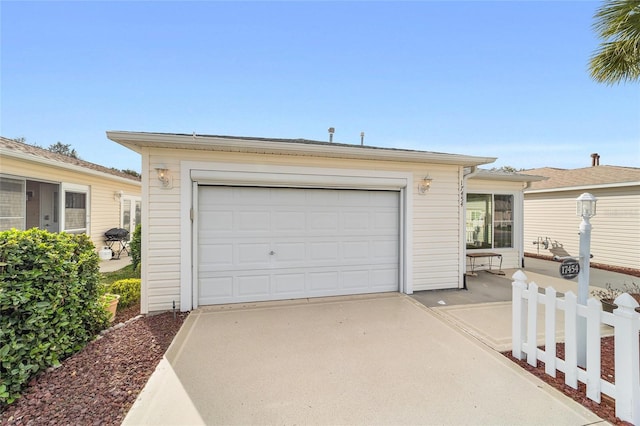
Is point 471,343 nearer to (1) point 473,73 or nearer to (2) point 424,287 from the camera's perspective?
(2) point 424,287

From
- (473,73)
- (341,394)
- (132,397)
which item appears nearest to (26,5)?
(132,397)

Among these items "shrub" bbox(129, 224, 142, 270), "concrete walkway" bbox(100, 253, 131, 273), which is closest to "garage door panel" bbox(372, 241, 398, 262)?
"shrub" bbox(129, 224, 142, 270)

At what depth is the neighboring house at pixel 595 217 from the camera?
8.20 m

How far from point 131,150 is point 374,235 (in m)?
4.56

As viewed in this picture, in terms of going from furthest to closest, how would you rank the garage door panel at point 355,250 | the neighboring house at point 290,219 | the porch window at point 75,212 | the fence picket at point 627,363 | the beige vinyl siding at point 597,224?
1. the porch window at point 75,212
2. the beige vinyl siding at point 597,224
3. the garage door panel at point 355,250
4. the neighboring house at point 290,219
5. the fence picket at point 627,363

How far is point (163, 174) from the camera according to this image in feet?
14.3

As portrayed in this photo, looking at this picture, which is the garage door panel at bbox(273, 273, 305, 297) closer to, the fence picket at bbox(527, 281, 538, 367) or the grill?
the fence picket at bbox(527, 281, 538, 367)

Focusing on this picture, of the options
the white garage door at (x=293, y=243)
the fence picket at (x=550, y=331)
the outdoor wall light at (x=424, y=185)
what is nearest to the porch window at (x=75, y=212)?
the white garage door at (x=293, y=243)

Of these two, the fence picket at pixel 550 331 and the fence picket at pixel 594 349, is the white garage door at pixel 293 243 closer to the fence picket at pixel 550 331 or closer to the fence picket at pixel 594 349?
the fence picket at pixel 550 331

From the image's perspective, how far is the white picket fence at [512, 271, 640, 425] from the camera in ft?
6.85

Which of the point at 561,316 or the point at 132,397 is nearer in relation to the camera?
the point at 132,397

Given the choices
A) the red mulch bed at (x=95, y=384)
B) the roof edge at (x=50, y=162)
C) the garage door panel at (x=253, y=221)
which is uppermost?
the roof edge at (x=50, y=162)

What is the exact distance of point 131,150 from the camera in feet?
14.5

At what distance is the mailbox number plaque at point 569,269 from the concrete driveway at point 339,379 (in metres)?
1.08
